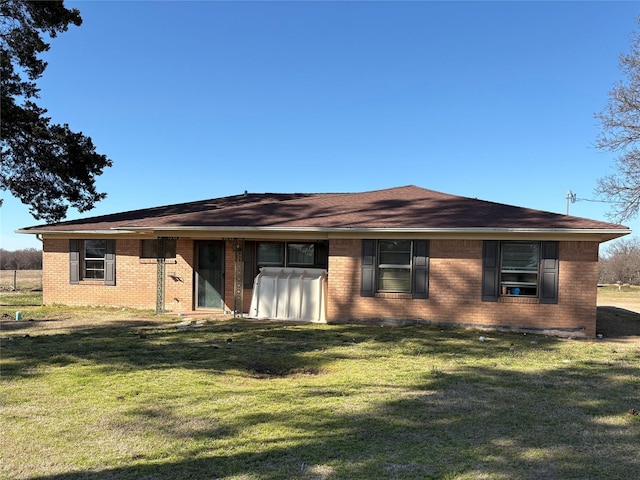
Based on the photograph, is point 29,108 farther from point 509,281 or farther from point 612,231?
point 612,231

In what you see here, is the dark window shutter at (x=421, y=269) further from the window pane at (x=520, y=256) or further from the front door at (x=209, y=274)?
the front door at (x=209, y=274)

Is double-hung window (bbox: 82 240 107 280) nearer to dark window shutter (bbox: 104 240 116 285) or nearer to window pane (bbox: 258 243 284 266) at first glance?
dark window shutter (bbox: 104 240 116 285)

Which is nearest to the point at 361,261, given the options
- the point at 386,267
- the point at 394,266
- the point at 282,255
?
the point at 386,267

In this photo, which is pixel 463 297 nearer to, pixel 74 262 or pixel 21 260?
pixel 74 262

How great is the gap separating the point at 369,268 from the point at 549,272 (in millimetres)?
4155

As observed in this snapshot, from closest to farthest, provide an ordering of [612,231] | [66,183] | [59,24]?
[612,231], [59,24], [66,183]

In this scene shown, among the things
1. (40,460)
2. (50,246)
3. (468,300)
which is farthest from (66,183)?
(40,460)

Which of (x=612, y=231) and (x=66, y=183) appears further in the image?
(x=66, y=183)

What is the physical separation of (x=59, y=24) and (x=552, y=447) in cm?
2006

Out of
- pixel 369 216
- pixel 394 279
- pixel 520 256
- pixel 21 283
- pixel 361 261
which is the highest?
pixel 369 216

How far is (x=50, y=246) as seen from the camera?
48.4 feet

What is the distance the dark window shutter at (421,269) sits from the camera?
11.5 m

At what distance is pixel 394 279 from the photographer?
1186 centimetres

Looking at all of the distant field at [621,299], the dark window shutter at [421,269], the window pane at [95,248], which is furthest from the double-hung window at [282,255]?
the distant field at [621,299]
